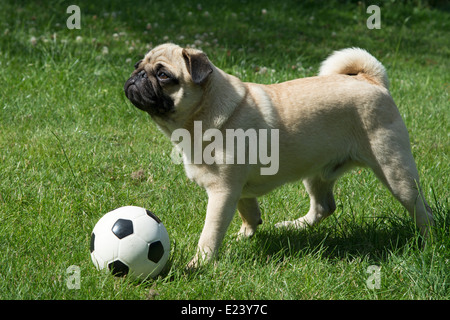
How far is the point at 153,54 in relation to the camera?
138 inches

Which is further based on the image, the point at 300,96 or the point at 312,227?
the point at 312,227

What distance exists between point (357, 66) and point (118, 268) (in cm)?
216

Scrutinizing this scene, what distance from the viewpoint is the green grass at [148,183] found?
3104 mm

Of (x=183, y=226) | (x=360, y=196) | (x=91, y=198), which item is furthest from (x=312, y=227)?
(x=91, y=198)

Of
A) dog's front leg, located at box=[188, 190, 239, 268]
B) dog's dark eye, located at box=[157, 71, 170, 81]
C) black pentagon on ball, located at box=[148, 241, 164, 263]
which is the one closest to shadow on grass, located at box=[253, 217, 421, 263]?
dog's front leg, located at box=[188, 190, 239, 268]

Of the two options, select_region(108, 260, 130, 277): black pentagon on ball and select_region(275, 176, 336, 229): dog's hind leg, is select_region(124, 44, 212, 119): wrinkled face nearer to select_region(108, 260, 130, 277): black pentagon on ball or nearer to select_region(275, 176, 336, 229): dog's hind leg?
select_region(108, 260, 130, 277): black pentagon on ball

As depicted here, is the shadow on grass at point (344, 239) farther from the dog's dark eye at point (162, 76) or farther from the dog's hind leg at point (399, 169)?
the dog's dark eye at point (162, 76)

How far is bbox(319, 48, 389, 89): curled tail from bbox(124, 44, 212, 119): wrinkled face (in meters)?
1.12

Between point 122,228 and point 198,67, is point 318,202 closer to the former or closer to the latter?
point 198,67

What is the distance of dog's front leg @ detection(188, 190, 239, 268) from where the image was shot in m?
3.31

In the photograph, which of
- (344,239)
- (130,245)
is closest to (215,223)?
(130,245)

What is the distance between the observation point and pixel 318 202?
4090mm
